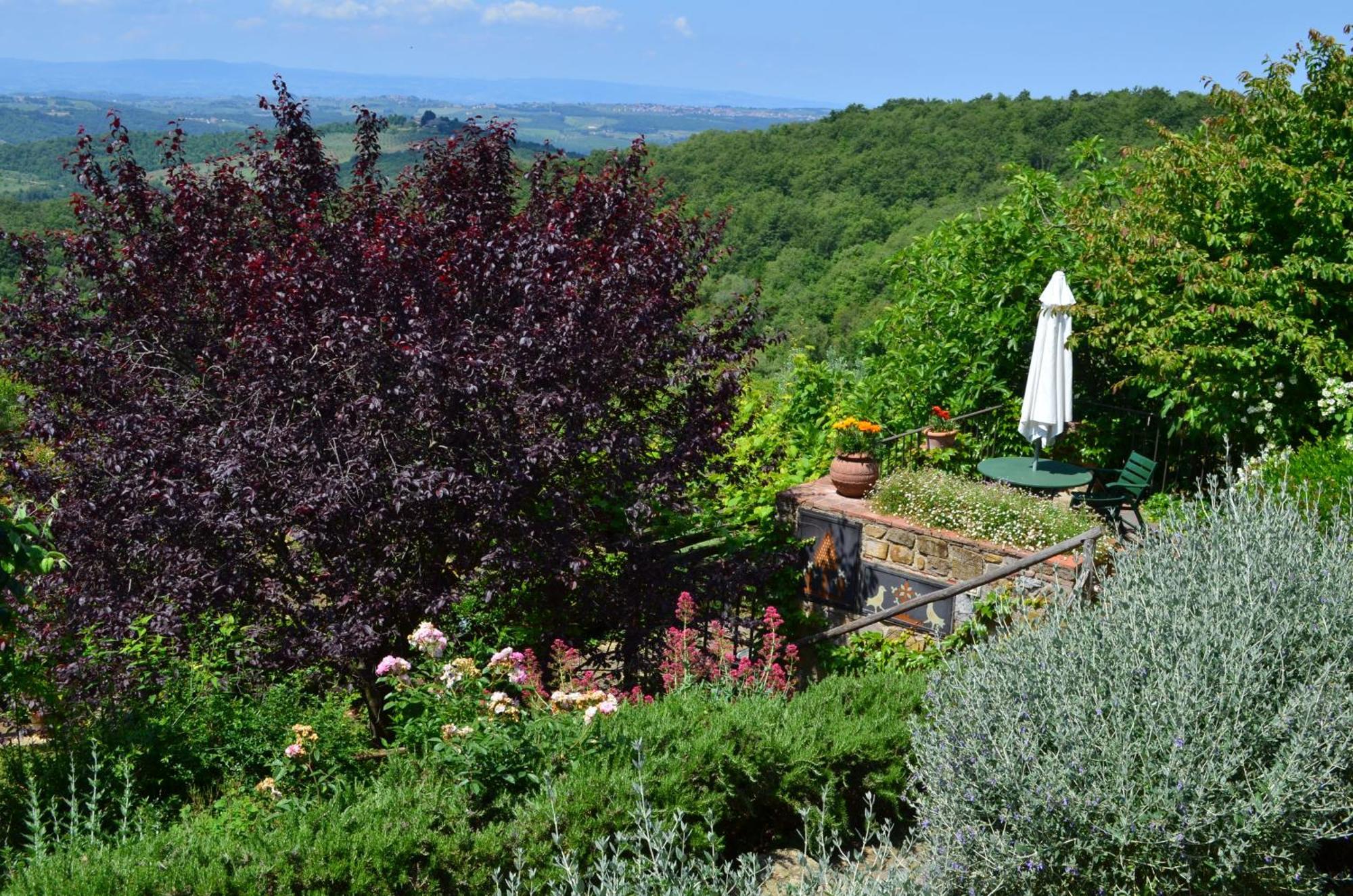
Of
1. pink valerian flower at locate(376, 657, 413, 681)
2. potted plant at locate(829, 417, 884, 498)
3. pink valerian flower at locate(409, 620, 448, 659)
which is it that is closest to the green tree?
potted plant at locate(829, 417, 884, 498)

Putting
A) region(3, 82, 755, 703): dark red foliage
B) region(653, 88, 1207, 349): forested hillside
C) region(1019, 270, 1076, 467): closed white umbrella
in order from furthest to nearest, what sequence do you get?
region(653, 88, 1207, 349): forested hillside
region(1019, 270, 1076, 467): closed white umbrella
region(3, 82, 755, 703): dark red foliage

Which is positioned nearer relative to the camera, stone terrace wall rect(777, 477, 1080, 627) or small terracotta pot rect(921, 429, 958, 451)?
stone terrace wall rect(777, 477, 1080, 627)

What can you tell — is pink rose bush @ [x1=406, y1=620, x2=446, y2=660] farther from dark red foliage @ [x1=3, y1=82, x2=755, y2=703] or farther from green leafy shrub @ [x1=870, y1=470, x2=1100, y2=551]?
green leafy shrub @ [x1=870, y1=470, x2=1100, y2=551]

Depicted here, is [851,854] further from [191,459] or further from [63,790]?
[191,459]

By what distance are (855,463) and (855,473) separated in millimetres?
80

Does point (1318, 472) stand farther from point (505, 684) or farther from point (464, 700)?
point (464, 700)

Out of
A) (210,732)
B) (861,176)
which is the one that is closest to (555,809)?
(210,732)

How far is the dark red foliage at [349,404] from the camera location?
5555 mm

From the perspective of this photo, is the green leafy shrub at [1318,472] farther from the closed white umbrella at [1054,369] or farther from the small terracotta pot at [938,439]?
the small terracotta pot at [938,439]

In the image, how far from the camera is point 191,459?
18.1 feet

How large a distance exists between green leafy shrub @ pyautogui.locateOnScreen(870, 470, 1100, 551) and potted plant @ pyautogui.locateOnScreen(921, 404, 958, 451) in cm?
142

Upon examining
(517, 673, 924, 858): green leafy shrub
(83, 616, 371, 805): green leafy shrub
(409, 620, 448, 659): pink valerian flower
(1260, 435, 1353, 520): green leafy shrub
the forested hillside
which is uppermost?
the forested hillside

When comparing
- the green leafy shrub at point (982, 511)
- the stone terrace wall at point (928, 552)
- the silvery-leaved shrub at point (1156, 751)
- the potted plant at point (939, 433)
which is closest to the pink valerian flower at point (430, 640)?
the silvery-leaved shrub at point (1156, 751)

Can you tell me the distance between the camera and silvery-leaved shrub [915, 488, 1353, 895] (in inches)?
131
